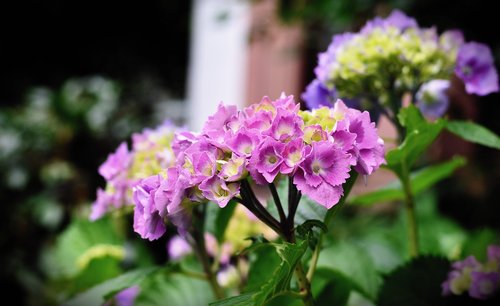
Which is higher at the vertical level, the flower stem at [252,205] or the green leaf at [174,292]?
the flower stem at [252,205]

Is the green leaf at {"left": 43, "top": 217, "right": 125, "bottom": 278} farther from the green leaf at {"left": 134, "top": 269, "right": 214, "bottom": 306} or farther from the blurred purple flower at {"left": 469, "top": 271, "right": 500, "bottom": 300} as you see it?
the blurred purple flower at {"left": 469, "top": 271, "right": 500, "bottom": 300}

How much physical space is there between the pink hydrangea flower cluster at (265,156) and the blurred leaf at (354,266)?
302 mm

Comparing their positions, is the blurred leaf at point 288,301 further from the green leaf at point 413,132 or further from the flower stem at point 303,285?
the green leaf at point 413,132

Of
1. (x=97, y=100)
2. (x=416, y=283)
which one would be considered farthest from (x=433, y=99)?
(x=97, y=100)

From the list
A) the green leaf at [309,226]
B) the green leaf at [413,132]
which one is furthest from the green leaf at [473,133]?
the green leaf at [309,226]

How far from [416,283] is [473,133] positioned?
21 cm

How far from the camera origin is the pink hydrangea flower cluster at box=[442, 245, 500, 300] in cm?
75

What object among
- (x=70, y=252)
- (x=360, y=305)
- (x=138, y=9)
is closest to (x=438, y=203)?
(x=360, y=305)

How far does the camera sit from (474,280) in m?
0.75

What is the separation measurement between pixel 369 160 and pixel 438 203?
7.84 ft

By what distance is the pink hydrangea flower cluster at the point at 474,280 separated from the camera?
2.47ft

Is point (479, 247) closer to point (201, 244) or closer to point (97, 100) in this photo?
point (201, 244)

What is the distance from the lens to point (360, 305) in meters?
1.40

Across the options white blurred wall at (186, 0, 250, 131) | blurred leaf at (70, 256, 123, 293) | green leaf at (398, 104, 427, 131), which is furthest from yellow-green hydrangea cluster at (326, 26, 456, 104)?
white blurred wall at (186, 0, 250, 131)
